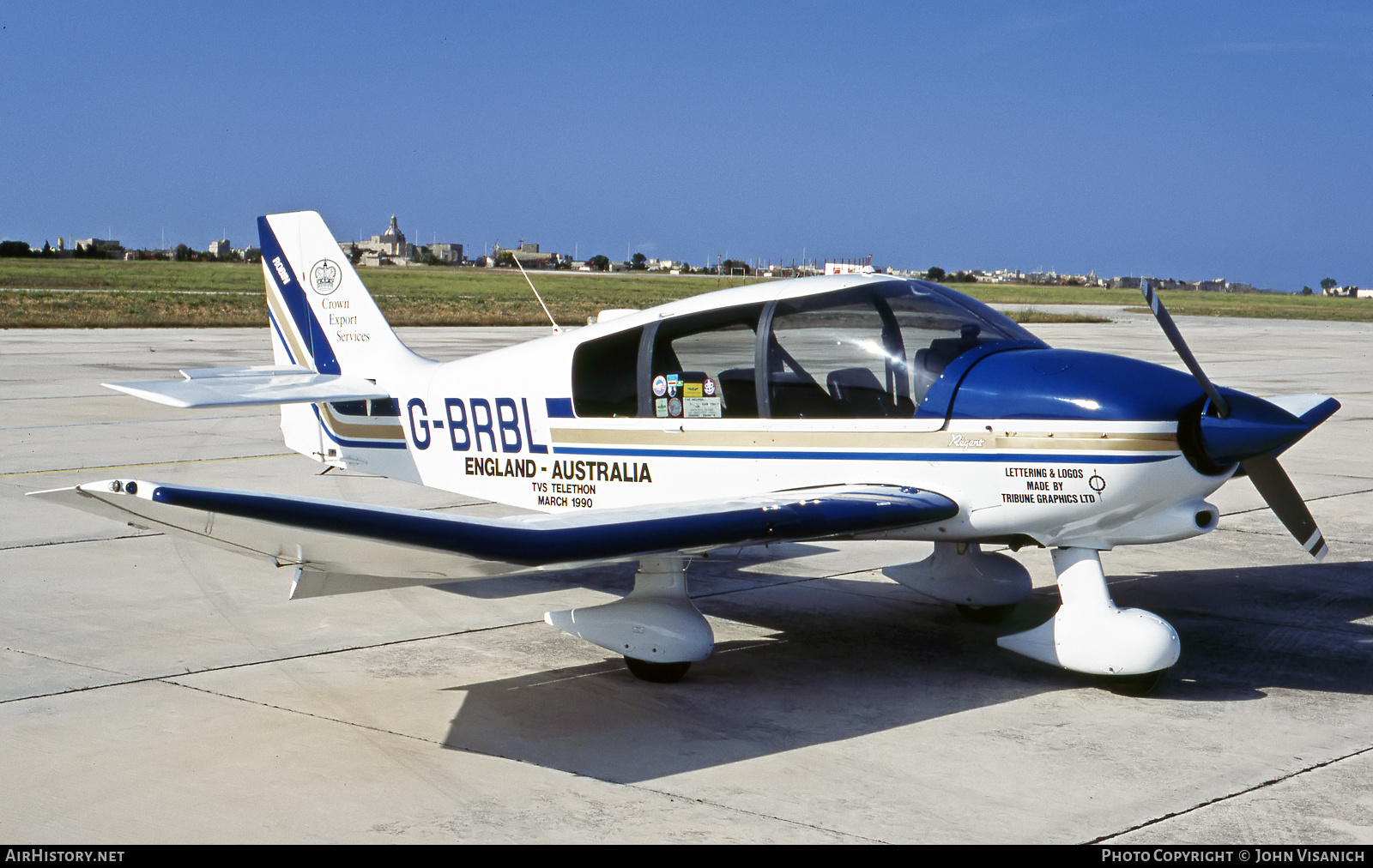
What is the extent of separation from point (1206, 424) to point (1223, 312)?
78017 millimetres

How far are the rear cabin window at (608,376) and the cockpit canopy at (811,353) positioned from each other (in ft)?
0.04

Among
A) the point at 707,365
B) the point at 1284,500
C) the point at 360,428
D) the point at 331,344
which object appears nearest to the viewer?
the point at 1284,500

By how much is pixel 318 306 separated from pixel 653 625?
4.13 meters

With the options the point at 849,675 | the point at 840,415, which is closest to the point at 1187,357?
the point at 840,415

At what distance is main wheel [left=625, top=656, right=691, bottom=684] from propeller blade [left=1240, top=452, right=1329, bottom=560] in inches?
123

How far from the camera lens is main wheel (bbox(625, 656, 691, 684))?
6699 millimetres

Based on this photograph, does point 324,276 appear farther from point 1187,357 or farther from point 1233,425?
point 1233,425

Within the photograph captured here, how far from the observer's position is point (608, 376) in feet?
25.1

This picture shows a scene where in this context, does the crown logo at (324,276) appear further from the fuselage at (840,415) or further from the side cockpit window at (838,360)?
the side cockpit window at (838,360)

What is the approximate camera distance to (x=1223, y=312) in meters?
78.6

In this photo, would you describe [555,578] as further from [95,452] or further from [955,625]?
[95,452]

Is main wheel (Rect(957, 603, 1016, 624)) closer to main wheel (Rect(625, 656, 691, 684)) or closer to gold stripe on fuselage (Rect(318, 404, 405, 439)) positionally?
main wheel (Rect(625, 656, 691, 684))

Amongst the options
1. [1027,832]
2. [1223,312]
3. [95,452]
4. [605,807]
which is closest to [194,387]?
[605,807]

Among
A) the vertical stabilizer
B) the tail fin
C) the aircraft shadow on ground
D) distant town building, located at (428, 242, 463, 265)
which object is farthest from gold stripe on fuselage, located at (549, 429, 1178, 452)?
distant town building, located at (428, 242, 463, 265)
